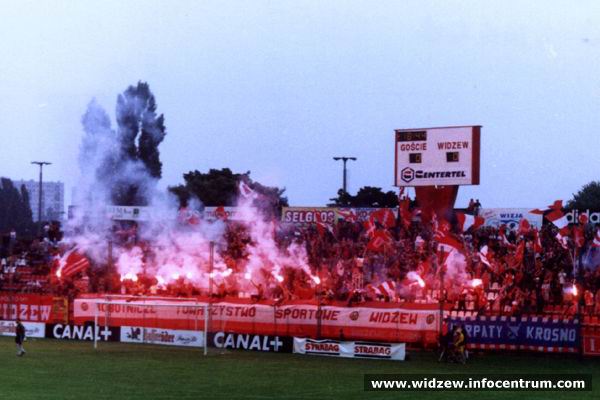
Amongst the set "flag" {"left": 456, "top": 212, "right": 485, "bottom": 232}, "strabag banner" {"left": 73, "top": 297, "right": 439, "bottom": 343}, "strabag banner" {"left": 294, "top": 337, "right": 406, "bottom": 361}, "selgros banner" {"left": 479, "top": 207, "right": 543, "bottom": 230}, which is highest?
"selgros banner" {"left": 479, "top": 207, "right": 543, "bottom": 230}

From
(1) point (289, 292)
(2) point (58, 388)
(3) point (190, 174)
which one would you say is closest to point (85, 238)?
(1) point (289, 292)

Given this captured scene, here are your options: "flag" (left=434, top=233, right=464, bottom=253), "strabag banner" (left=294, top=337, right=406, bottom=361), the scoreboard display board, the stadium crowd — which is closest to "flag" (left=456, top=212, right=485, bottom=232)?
the stadium crowd

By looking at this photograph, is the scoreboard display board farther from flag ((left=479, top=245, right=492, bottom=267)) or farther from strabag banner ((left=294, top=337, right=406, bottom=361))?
strabag banner ((left=294, top=337, right=406, bottom=361))

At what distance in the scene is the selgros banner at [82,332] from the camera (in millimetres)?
43119

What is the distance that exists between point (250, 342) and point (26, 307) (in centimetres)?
1508

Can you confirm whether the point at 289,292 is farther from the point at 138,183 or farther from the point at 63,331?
the point at 138,183

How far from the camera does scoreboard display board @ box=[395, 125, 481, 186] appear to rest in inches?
1778

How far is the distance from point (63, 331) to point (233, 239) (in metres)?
9.07

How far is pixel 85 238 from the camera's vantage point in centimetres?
5500

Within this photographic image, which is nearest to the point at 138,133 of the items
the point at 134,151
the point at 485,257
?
the point at 134,151

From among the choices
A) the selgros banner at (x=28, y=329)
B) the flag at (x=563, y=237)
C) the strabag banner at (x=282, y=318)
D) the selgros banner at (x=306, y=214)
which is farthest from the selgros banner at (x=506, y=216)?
the selgros banner at (x=28, y=329)

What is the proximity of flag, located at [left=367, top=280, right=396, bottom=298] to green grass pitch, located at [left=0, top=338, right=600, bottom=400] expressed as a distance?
3.61 metres

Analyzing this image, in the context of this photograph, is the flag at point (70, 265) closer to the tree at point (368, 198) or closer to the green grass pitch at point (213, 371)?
the green grass pitch at point (213, 371)

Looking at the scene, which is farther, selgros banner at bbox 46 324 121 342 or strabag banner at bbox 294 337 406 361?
selgros banner at bbox 46 324 121 342
